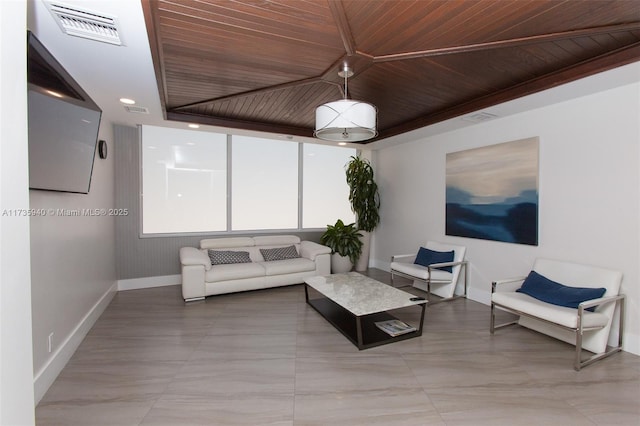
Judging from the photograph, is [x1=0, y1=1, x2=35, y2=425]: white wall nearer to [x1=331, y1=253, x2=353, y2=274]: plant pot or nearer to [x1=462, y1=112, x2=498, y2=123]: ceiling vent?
[x1=462, y1=112, x2=498, y2=123]: ceiling vent

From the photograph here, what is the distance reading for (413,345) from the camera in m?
2.91

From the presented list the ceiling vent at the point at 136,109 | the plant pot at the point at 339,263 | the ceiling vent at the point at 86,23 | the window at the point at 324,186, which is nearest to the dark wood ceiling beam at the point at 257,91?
the ceiling vent at the point at 136,109

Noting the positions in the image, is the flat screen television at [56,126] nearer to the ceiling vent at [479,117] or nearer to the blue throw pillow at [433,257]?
the ceiling vent at [479,117]

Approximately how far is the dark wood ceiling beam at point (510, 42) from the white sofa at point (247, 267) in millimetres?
3261

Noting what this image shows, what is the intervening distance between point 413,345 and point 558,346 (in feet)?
4.73

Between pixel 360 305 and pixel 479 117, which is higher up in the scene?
pixel 479 117

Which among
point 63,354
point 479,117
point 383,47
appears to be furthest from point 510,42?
point 63,354

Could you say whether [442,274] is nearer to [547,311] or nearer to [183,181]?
[547,311]

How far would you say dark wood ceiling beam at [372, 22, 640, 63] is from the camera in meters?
2.05

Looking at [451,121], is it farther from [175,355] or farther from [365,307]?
[175,355]

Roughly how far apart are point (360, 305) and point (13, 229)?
261cm

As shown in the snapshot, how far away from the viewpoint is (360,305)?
2.99m

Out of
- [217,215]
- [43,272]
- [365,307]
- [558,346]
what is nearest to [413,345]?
[365,307]

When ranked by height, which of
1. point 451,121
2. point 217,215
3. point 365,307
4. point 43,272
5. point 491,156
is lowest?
point 365,307
